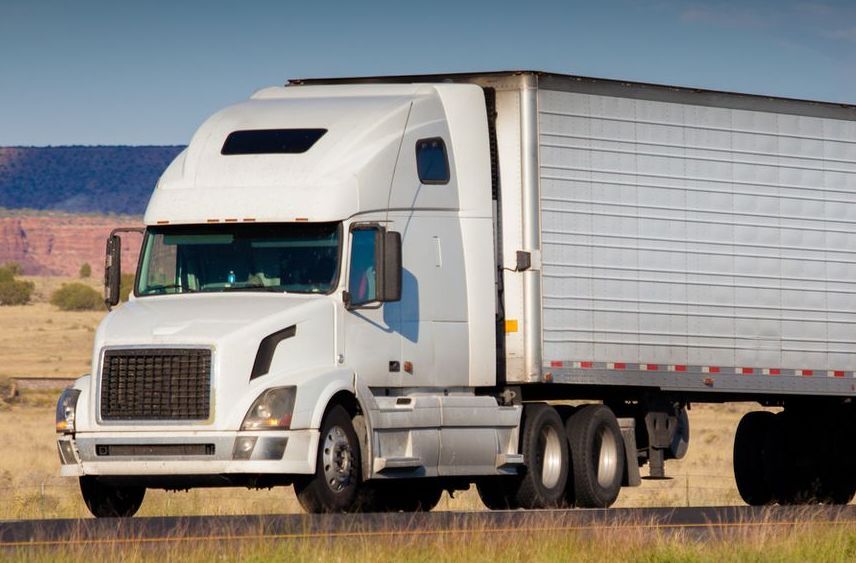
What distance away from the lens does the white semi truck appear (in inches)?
632

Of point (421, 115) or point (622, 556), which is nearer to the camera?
point (622, 556)

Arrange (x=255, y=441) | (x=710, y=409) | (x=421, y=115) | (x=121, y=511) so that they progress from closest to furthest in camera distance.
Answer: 1. (x=255, y=441)
2. (x=121, y=511)
3. (x=421, y=115)
4. (x=710, y=409)

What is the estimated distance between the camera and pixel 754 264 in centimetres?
2109

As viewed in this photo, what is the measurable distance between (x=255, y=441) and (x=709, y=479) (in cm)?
2270

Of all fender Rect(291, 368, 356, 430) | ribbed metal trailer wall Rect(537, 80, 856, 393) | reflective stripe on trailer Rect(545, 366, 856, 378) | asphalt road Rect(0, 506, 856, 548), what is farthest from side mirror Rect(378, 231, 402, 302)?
reflective stripe on trailer Rect(545, 366, 856, 378)

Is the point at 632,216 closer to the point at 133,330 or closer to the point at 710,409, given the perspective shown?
the point at 133,330

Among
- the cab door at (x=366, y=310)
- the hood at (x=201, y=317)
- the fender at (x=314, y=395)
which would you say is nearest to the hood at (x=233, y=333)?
the hood at (x=201, y=317)

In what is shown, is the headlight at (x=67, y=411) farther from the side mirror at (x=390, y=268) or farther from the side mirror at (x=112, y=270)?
the side mirror at (x=390, y=268)

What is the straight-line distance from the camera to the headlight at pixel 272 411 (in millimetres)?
15719

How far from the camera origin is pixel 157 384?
52.5ft

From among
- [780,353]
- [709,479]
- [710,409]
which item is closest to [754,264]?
[780,353]

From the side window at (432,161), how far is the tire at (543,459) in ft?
9.12

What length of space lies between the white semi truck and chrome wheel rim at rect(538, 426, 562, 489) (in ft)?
0.10

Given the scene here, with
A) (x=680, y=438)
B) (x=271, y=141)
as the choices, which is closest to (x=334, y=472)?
(x=271, y=141)
